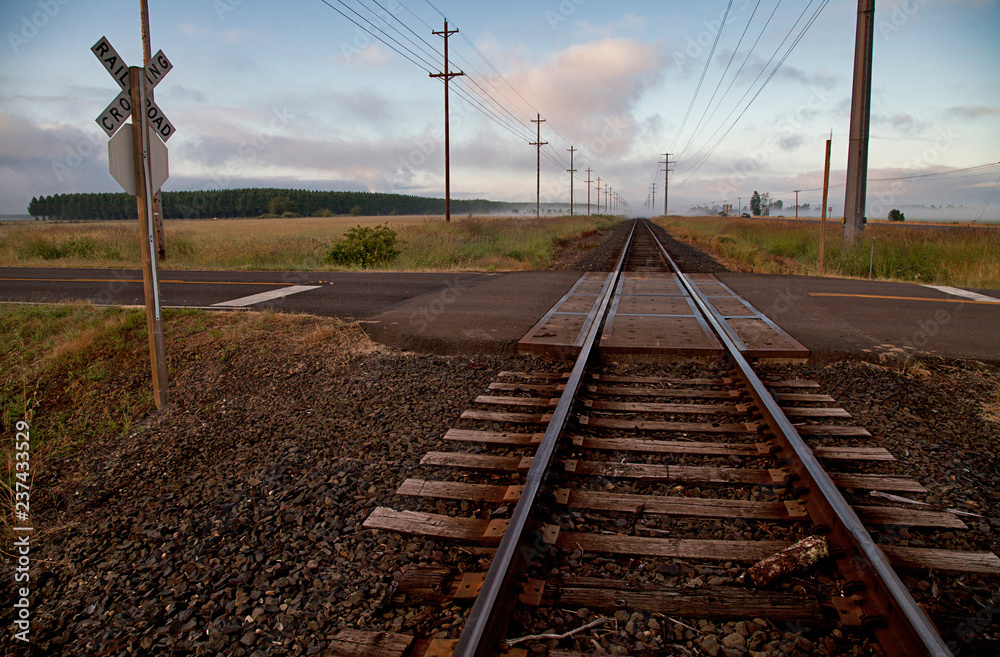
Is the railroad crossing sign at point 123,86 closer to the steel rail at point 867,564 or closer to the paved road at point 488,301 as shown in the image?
the paved road at point 488,301

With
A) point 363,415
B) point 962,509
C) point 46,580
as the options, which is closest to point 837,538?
point 962,509

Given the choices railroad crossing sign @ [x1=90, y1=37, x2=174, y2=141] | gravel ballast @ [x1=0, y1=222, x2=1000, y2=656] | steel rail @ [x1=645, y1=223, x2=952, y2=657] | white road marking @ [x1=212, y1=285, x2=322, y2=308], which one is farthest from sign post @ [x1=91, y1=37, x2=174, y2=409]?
steel rail @ [x1=645, y1=223, x2=952, y2=657]

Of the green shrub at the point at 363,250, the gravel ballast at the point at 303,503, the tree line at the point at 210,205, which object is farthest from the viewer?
the tree line at the point at 210,205

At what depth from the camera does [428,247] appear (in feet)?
68.2

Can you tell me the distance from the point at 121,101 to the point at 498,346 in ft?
14.0

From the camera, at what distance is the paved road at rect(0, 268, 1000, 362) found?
7027 mm

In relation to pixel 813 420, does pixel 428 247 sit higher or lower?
higher

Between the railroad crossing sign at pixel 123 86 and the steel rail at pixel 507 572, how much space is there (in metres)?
4.34

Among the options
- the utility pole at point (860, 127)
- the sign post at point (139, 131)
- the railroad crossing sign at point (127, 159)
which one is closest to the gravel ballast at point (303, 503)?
the sign post at point (139, 131)

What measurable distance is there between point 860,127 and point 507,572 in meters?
19.2

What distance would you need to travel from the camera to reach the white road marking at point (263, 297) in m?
9.34

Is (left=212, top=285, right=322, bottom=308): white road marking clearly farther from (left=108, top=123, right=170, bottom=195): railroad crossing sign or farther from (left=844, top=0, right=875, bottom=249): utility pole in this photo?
(left=844, top=0, right=875, bottom=249): utility pole

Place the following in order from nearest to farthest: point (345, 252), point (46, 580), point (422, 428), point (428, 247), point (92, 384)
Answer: point (46, 580), point (422, 428), point (92, 384), point (345, 252), point (428, 247)

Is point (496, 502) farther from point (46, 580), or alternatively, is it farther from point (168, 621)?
point (46, 580)
